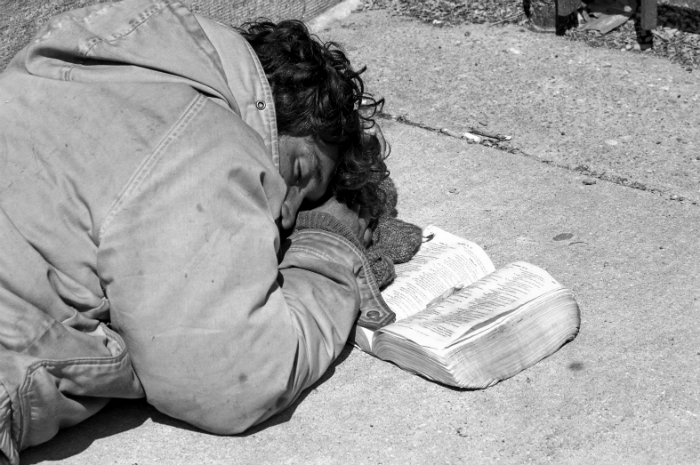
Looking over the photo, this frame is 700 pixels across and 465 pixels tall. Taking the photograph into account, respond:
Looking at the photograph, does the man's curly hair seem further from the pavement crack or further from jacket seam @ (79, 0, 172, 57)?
the pavement crack

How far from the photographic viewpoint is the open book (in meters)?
2.46

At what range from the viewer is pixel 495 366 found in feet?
8.16

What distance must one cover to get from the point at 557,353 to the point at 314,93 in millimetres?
935

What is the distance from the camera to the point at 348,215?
9.33 feet

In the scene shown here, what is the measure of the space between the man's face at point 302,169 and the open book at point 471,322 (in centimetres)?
36

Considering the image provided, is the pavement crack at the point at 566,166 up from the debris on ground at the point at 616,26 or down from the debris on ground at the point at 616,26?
down

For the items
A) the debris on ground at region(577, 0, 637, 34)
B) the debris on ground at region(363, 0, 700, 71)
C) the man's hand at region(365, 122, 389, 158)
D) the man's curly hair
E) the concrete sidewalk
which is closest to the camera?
the concrete sidewalk

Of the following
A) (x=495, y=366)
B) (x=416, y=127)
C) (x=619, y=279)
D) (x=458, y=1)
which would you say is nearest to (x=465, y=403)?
(x=495, y=366)

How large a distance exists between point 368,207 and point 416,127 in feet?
3.20

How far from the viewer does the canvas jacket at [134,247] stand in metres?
2.16

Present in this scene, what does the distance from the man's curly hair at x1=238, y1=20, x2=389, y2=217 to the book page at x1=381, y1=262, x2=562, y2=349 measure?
0.44 meters

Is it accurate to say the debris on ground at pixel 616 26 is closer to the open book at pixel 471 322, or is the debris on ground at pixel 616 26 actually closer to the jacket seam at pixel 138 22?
the open book at pixel 471 322

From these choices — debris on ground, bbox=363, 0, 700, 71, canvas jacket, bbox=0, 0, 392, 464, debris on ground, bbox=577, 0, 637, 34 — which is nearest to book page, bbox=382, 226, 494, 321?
canvas jacket, bbox=0, 0, 392, 464

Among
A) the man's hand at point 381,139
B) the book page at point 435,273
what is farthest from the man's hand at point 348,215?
the man's hand at point 381,139
